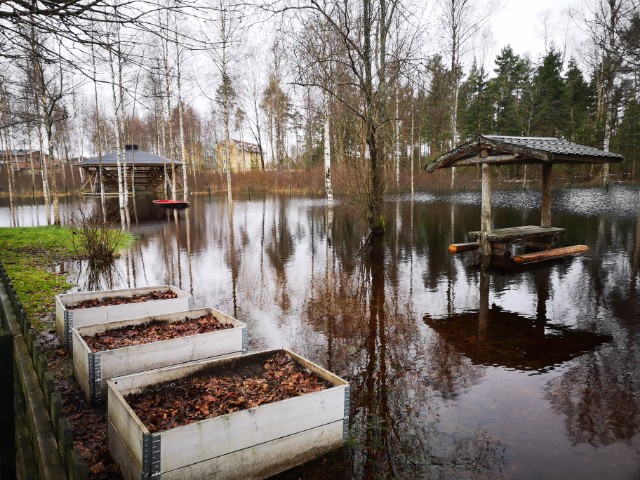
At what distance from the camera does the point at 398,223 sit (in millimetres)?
20141

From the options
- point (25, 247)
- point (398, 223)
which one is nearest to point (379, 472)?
point (25, 247)

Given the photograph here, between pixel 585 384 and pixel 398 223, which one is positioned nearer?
pixel 585 384

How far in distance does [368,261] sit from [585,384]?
24.8 ft

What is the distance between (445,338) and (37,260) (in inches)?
423

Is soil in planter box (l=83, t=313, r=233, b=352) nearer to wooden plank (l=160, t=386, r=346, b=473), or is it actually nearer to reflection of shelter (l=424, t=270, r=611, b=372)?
wooden plank (l=160, t=386, r=346, b=473)

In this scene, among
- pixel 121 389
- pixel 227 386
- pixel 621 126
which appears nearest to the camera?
pixel 121 389

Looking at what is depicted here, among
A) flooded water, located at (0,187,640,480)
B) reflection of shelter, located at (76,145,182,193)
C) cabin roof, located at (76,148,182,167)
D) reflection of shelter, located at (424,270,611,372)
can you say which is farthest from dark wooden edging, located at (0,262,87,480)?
cabin roof, located at (76,148,182,167)

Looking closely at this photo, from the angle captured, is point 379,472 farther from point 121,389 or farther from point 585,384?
point 585,384

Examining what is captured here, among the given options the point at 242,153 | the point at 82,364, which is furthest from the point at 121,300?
the point at 242,153

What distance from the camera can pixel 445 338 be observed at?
643 cm

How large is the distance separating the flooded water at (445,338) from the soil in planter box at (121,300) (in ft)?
4.25

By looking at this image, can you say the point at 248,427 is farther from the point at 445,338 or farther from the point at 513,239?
the point at 513,239

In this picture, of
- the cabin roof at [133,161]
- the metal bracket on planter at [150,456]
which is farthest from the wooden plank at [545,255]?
the cabin roof at [133,161]

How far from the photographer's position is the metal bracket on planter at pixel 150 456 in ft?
9.27
